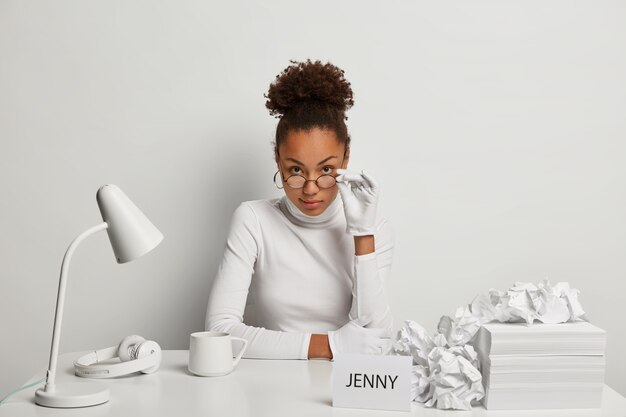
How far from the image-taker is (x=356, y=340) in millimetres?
2016

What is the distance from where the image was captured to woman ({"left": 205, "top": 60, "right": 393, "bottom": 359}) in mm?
2211

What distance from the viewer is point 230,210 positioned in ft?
9.54

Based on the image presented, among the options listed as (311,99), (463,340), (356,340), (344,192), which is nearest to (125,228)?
(463,340)

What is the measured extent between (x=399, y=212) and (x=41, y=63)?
160 centimetres

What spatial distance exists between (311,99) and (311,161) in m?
0.24

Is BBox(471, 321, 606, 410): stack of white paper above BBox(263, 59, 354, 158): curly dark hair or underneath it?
underneath

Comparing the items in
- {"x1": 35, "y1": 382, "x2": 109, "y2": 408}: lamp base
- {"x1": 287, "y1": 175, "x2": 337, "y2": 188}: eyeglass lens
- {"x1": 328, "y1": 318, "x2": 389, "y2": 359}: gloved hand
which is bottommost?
{"x1": 328, "y1": 318, "x2": 389, "y2": 359}: gloved hand

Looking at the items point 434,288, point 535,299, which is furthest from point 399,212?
point 535,299

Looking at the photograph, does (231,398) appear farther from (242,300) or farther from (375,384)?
(242,300)

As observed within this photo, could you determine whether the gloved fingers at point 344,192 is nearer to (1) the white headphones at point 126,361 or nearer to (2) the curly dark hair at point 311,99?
(2) the curly dark hair at point 311,99

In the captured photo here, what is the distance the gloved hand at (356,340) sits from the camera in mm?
1968

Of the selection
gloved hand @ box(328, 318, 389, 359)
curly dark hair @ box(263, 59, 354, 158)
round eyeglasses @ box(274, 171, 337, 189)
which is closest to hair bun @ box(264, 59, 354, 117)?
curly dark hair @ box(263, 59, 354, 158)

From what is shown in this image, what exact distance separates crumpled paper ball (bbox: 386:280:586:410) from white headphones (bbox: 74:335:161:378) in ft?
1.82

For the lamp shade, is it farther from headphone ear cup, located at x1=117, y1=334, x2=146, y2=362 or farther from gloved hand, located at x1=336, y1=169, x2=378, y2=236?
gloved hand, located at x1=336, y1=169, x2=378, y2=236
